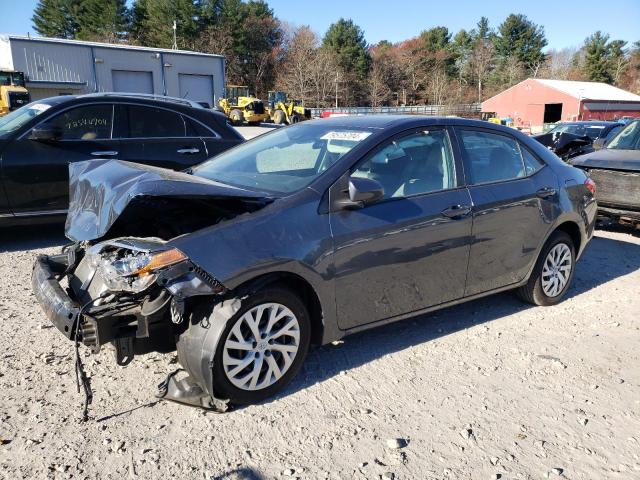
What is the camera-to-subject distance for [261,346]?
3129 mm

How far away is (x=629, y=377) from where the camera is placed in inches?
146

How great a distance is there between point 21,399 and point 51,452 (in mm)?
635

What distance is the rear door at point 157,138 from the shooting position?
6605 millimetres

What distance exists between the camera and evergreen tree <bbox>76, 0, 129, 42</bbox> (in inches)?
2480

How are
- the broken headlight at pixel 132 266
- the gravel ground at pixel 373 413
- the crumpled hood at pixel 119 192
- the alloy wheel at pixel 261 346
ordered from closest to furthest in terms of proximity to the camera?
the gravel ground at pixel 373 413, the broken headlight at pixel 132 266, the crumpled hood at pixel 119 192, the alloy wheel at pixel 261 346

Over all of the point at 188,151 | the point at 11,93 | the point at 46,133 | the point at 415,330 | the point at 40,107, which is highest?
the point at 11,93

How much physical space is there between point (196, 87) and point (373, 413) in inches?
1637

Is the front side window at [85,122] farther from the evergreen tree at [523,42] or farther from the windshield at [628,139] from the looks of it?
the evergreen tree at [523,42]

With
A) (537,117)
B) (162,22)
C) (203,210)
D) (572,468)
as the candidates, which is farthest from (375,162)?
(162,22)

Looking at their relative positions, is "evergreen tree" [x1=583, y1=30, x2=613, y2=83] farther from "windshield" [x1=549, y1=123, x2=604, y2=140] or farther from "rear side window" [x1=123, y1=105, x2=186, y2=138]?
"rear side window" [x1=123, y1=105, x2=186, y2=138]

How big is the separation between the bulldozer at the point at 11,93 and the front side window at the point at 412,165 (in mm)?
28455

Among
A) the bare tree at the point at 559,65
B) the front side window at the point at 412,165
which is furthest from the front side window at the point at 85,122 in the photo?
the bare tree at the point at 559,65

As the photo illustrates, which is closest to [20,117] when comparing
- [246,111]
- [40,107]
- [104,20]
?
[40,107]

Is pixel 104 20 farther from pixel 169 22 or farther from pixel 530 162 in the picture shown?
pixel 530 162
